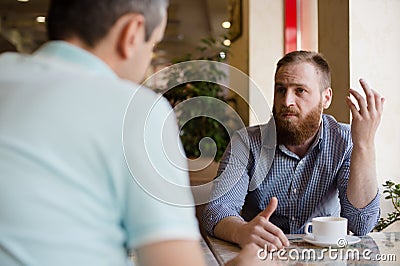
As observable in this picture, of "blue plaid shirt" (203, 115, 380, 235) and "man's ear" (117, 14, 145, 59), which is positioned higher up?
"man's ear" (117, 14, 145, 59)

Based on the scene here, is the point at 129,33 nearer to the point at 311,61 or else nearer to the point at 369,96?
the point at 369,96

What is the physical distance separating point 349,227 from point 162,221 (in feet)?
4.15

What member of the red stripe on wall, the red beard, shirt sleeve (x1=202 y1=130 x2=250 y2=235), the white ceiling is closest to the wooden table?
shirt sleeve (x1=202 y1=130 x2=250 y2=235)

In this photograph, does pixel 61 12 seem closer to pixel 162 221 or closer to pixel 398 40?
pixel 162 221

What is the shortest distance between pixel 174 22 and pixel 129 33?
30.3ft

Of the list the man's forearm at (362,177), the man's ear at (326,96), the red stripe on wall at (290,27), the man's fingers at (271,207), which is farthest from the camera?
the red stripe on wall at (290,27)

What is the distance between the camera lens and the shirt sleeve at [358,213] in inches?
66.7

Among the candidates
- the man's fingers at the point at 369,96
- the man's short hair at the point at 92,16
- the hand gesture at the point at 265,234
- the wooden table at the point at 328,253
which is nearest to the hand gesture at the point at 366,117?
the man's fingers at the point at 369,96

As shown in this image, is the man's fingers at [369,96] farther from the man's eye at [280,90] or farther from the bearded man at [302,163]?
the man's eye at [280,90]

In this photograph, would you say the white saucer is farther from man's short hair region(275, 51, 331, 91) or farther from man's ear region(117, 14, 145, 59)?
man's ear region(117, 14, 145, 59)

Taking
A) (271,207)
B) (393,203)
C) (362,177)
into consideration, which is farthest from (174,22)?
(271,207)

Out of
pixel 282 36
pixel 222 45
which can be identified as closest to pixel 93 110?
pixel 282 36

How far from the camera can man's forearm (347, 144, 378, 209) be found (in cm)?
171

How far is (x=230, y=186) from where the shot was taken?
180cm
